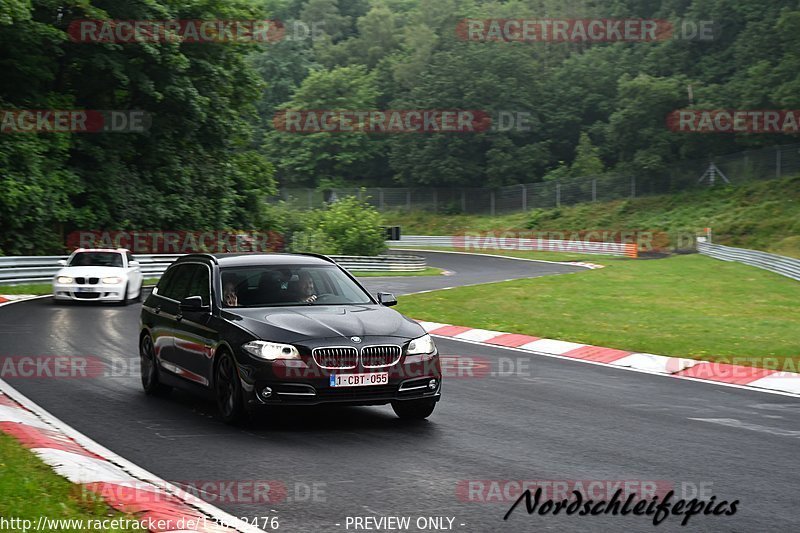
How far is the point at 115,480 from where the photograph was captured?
752 centimetres

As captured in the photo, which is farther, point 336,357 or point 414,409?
point 414,409

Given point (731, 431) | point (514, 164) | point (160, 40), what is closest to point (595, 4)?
point (514, 164)

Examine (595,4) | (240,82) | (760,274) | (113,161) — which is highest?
(595,4)

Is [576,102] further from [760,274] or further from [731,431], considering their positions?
[731,431]

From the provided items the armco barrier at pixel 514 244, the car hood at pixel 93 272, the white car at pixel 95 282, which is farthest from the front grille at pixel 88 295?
the armco barrier at pixel 514 244

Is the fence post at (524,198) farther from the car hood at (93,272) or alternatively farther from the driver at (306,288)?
the driver at (306,288)

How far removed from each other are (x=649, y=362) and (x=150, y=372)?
7445mm

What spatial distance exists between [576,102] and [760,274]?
5944 cm

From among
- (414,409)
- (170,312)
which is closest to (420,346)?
(414,409)

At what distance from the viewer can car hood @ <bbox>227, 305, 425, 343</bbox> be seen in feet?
32.2

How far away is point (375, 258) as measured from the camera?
1922 inches

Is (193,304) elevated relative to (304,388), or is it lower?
elevated

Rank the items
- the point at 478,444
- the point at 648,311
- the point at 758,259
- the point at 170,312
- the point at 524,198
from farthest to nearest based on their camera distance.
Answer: the point at 524,198 → the point at 758,259 → the point at 648,311 → the point at 170,312 → the point at 478,444

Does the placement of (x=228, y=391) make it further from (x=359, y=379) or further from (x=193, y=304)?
(x=359, y=379)
